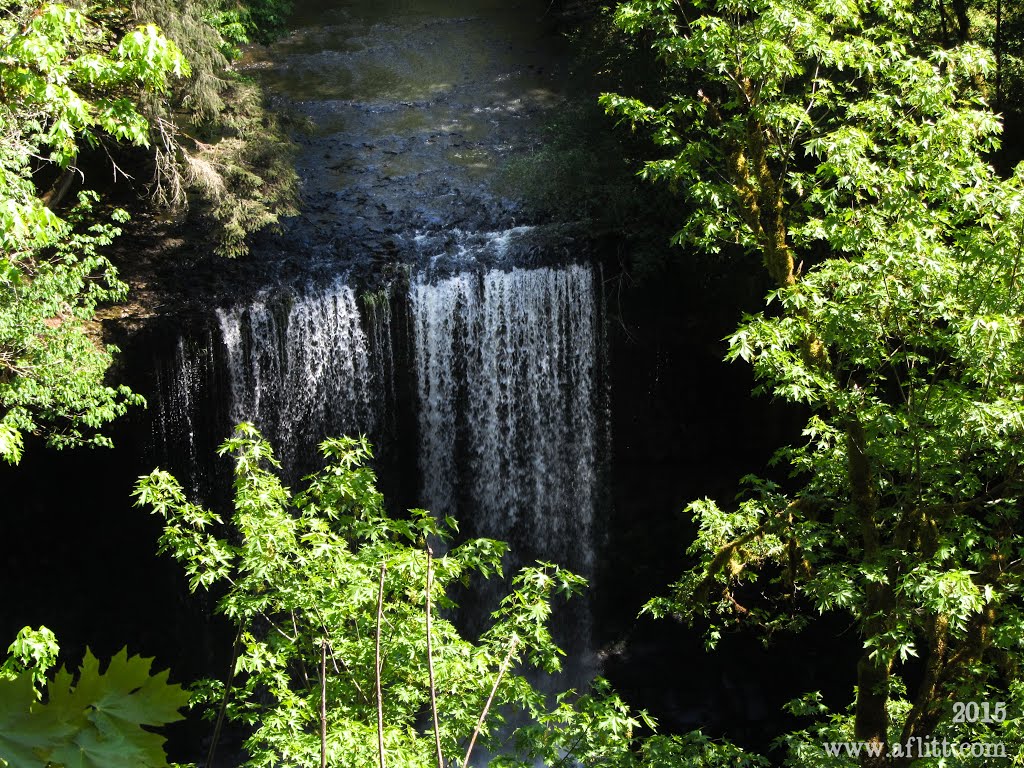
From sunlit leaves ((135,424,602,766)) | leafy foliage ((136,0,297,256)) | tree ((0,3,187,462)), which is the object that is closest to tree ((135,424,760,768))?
sunlit leaves ((135,424,602,766))

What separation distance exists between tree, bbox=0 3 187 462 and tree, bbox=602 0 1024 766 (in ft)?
13.5

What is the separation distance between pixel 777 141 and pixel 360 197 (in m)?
8.10

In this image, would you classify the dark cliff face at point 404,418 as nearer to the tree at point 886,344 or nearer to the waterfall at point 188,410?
the waterfall at point 188,410

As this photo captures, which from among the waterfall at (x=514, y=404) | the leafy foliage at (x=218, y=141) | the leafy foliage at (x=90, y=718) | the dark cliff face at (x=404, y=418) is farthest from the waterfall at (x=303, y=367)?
the leafy foliage at (x=90, y=718)

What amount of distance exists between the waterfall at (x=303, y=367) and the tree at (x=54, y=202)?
1.64m

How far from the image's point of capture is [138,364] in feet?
39.3

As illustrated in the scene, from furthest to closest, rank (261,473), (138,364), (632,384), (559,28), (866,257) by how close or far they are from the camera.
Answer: (559,28), (632,384), (138,364), (261,473), (866,257)

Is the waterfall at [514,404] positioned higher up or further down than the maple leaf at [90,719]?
further down

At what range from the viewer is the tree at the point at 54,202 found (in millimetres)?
5770

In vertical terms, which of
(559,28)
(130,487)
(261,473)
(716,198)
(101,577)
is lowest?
(101,577)

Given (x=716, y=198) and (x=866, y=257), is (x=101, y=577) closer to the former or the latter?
(x=716, y=198)

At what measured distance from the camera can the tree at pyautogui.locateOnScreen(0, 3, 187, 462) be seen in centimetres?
577

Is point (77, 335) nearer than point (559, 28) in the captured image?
Yes

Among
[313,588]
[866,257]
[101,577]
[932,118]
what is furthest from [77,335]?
[932,118]
